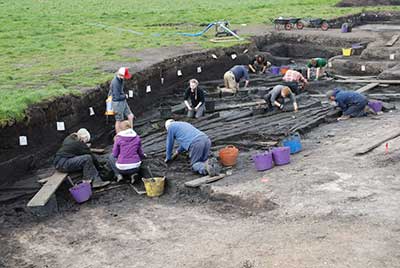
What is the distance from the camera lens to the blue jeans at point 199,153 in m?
12.0

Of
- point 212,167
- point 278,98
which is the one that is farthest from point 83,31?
point 212,167

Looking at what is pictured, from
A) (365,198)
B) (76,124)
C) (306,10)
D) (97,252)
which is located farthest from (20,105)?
(306,10)

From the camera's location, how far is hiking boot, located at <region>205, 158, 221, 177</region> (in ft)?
38.4

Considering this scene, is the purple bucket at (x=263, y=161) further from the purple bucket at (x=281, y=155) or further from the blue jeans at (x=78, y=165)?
the blue jeans at (x=78, y=165)

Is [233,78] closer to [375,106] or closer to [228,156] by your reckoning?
[375,106]

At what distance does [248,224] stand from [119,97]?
6122 mm

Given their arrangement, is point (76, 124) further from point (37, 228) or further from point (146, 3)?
point (146, 3)

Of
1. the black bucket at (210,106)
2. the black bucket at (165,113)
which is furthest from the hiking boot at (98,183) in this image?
the black bucket at (210,106)

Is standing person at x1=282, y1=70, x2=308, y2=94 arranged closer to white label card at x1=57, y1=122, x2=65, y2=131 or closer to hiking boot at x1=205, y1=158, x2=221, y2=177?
hiking boot at x1=205, y1=158, x2=221, y2=177

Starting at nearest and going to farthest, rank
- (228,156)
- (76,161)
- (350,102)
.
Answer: (76,161)
(228,156)
(350,102)

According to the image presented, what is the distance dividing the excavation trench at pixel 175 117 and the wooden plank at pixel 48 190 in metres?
0.55

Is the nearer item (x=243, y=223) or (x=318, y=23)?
(x=243, y=223)

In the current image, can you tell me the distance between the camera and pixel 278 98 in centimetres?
1694

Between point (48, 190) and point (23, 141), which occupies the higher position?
point (23, 141)
